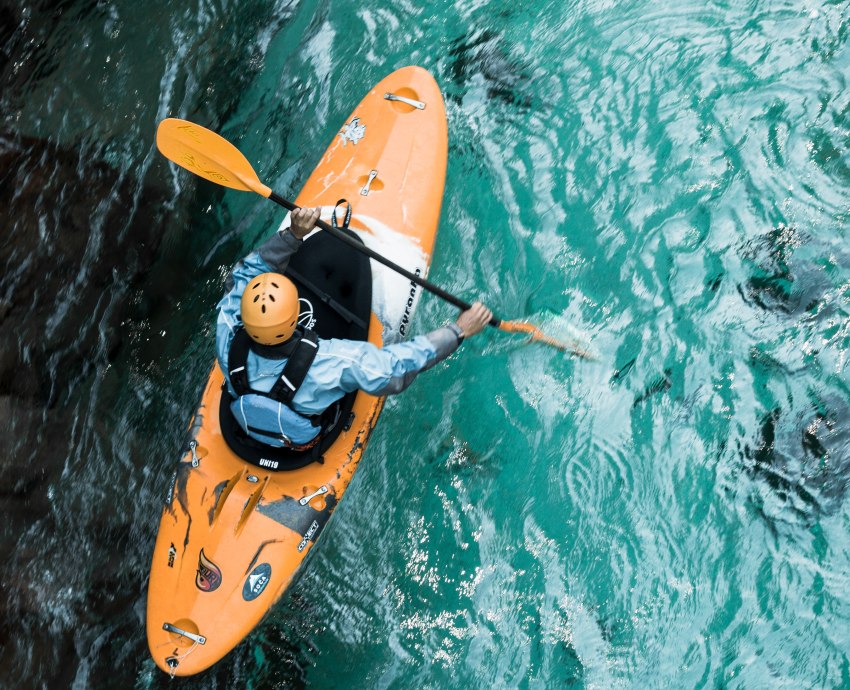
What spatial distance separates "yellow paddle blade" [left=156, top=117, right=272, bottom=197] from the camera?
164 inches

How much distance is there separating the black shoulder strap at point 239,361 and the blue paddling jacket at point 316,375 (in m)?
0.02

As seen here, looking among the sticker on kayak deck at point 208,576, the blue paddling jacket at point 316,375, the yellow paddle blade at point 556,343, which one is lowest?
the yellow paddle blade at point 556,343

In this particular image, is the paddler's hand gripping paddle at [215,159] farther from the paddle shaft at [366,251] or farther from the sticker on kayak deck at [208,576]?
the sticker on kayak deck at [208,576]

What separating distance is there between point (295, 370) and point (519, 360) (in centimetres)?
183

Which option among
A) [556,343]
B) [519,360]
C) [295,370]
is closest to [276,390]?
[295,370]

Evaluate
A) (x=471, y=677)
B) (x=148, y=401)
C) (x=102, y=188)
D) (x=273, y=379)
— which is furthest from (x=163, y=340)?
(x=471, y=677)

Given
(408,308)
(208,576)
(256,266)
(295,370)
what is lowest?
(208,576)

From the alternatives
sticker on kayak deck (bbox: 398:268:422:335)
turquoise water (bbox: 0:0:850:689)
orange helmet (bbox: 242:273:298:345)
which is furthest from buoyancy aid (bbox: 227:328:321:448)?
turquoise water (bbox: 0:0:850:689)

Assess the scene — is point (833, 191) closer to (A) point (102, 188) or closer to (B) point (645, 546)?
(B) point (645, 546)

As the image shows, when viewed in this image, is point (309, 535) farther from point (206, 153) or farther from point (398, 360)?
point (206, 153)

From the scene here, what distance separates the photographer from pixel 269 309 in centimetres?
329

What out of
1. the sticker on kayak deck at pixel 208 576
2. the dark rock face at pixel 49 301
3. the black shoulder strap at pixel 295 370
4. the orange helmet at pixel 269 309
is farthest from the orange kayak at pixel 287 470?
the dark rock face at pixel 49 301

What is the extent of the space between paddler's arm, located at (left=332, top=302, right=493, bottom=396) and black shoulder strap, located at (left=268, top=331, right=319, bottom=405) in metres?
0.19

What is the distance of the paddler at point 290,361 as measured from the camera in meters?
3.35
